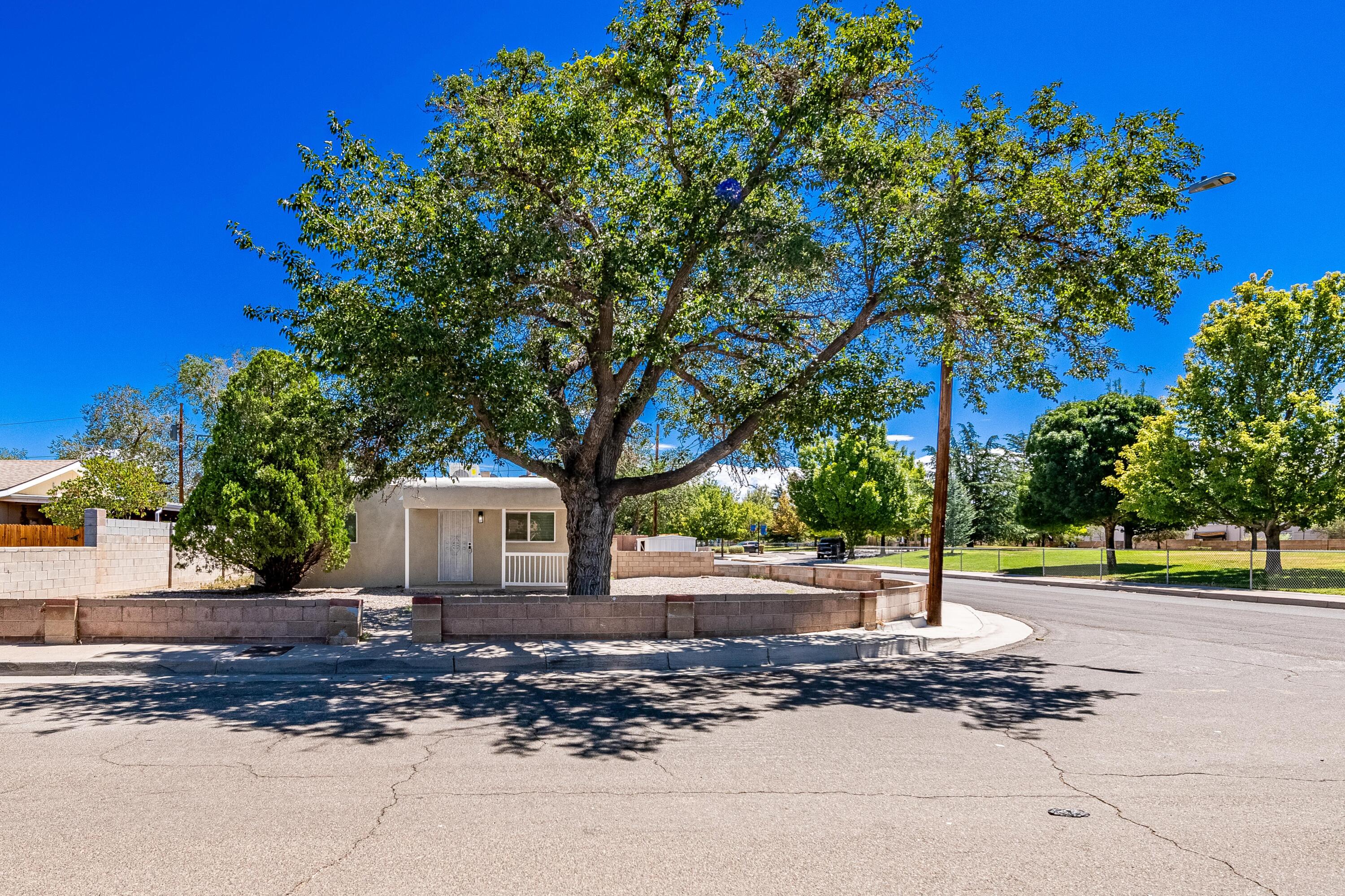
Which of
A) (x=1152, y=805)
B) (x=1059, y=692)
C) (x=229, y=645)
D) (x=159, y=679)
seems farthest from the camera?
(x=229, y=645)

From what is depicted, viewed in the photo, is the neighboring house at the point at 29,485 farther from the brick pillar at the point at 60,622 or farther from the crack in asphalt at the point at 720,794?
the crack in asphalt at the point at 720,794

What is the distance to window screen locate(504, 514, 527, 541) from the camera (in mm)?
24672

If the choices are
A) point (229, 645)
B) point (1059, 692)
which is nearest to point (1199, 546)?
point (1059, 692)

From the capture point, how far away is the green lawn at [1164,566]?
2772 centimetres

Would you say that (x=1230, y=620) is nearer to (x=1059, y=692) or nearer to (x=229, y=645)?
(x=1059, y=692)

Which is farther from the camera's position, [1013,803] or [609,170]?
[609,170]

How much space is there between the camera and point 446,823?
4.95 meters

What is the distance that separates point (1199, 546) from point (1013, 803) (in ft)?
223

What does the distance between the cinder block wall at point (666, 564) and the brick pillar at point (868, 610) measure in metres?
14.7

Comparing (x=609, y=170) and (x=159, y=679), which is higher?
(x=609, y=170)

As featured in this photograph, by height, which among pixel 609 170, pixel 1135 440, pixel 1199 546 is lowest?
pixel 1199 546

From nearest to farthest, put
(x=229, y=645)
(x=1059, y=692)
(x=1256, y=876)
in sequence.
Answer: (x=1256, y=876)
(x=1059, y=692)
(x=229, y=645)

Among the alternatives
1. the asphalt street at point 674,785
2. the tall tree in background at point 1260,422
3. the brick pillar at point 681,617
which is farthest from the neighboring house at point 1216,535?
the asphalt street at point 674,785

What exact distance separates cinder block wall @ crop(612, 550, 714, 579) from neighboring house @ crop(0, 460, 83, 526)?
1970 cm
